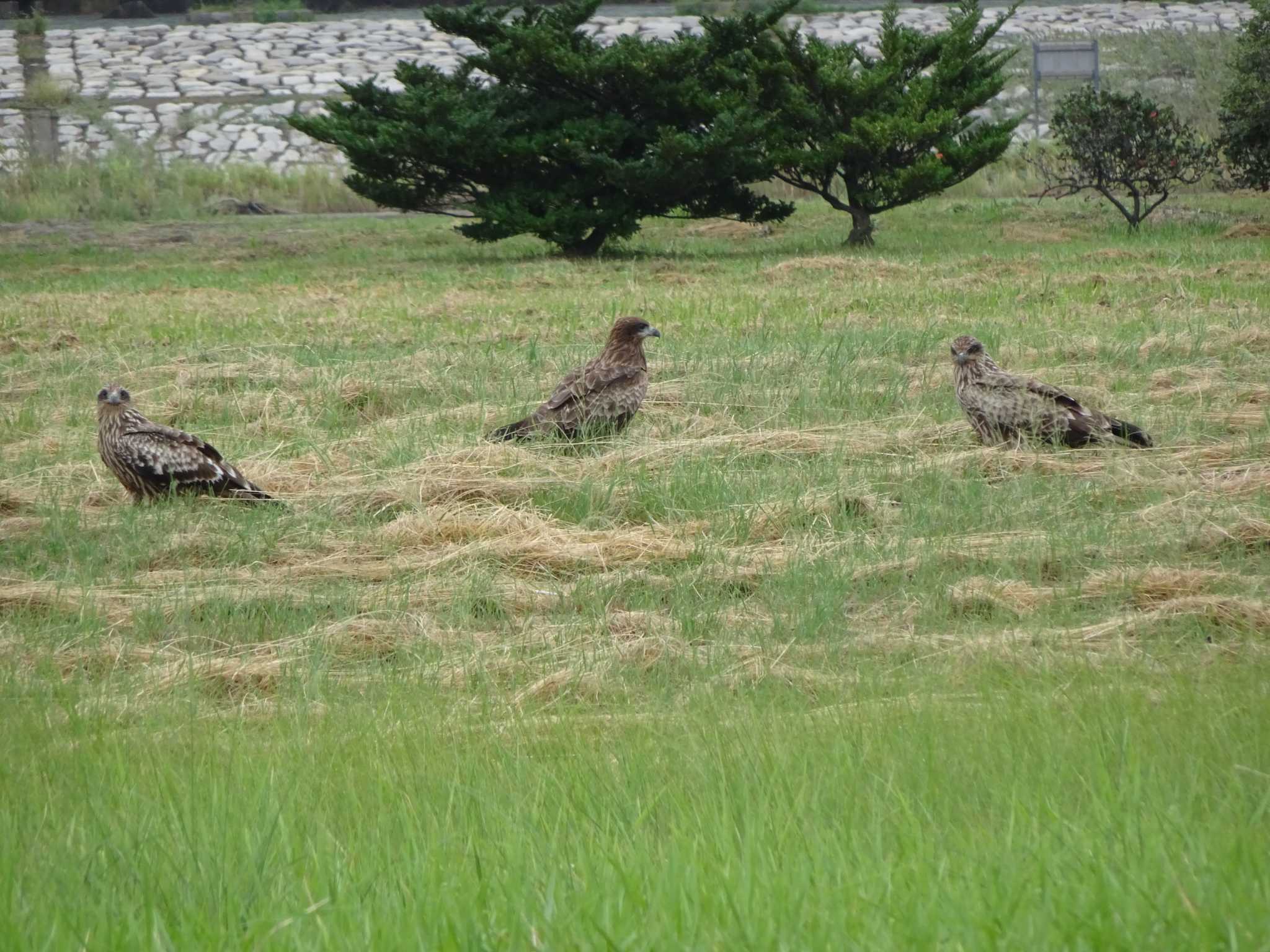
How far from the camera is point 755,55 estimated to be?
19281 millimetres

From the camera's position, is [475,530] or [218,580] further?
[475,530]

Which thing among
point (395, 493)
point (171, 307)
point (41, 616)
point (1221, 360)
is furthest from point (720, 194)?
point (41, 616)

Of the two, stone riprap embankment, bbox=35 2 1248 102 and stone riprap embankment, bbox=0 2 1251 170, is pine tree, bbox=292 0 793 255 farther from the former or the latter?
stone riprap embankment, bbox=35 2 1248 102

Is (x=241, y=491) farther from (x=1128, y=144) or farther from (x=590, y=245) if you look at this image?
(x=1128, y=144)

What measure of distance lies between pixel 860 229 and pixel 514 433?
12251mm

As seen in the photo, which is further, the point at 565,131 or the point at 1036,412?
the point at 565,131

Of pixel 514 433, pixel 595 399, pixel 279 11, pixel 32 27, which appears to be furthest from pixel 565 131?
pixel 279 11

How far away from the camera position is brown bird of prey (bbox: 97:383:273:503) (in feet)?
22.9

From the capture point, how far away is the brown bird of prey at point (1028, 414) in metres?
7.27

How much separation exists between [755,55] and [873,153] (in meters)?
1.97

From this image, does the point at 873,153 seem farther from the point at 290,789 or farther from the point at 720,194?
the point at 290,789

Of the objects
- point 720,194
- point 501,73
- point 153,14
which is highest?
point 153,14

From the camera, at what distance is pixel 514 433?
25.7 feet

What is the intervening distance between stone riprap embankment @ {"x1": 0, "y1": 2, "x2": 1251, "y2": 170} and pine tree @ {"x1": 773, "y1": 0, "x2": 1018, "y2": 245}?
11578 millimetres
